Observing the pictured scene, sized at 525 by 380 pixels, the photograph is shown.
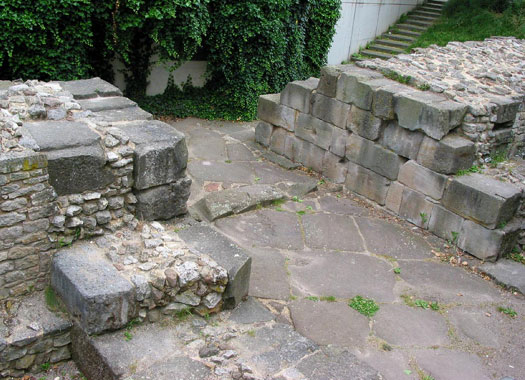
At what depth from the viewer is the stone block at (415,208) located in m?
6.33

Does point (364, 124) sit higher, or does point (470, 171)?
point (364, 124)

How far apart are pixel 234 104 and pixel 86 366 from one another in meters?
7.22

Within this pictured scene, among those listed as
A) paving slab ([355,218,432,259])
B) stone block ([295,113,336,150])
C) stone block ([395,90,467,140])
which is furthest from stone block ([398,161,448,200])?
stone block ([295,113,336,150])

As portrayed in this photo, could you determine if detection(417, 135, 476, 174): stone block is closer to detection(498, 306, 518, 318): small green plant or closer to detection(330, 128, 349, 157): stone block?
detection(330, 128, 349, 157): stone block

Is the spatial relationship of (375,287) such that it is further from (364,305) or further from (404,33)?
(404,33)

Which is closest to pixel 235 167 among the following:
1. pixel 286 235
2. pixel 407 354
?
pixel 286 235

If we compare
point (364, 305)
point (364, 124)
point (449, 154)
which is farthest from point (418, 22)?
point (364, 305)

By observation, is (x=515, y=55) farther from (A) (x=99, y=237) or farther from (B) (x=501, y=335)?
(A) (x=99, y=237)

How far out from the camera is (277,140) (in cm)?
852

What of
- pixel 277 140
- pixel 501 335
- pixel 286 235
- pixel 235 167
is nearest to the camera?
pixel 501 335

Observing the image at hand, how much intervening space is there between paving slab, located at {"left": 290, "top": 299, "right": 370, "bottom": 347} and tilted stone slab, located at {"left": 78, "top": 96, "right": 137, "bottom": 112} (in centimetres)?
270

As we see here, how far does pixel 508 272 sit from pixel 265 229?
271 centimetres

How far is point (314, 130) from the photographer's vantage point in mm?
7848

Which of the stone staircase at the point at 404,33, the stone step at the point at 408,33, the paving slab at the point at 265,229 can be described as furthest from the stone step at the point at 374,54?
the paving slab at the point at 265,229
